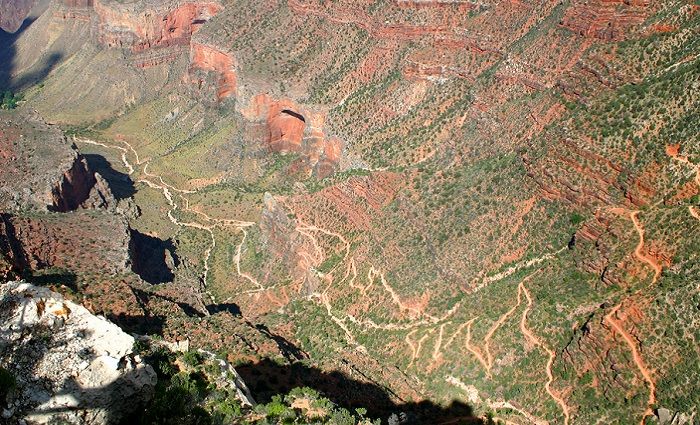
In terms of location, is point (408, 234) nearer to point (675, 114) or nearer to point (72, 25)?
point (675, 114)

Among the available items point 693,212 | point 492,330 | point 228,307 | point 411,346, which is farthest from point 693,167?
point 228,307

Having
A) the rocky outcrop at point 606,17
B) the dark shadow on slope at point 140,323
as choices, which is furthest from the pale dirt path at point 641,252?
the dark shadow on slope at point 140,323

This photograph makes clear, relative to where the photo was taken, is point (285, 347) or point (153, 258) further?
point (153, 258)

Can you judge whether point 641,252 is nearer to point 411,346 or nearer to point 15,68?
point 411,346

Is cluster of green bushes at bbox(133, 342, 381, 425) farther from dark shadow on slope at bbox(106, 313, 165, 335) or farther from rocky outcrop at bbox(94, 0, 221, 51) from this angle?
rocky outcrop at bbox(94, 0, 221, 51)

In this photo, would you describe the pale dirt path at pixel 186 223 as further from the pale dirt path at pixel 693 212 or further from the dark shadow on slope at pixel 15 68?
the dark shadow on slope at pixel 15 68

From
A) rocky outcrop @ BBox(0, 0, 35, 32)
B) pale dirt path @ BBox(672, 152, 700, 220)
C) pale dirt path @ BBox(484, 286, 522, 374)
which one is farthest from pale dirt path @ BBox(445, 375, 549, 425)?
rocky outcrop @ BBox(0, 0, 35, 32)

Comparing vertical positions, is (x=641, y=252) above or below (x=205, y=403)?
above
